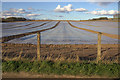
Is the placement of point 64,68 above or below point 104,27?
below

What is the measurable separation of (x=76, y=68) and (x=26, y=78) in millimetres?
2066

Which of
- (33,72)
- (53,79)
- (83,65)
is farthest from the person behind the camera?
(83,65)

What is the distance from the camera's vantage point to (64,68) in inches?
263

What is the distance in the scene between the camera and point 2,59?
7.79 metres

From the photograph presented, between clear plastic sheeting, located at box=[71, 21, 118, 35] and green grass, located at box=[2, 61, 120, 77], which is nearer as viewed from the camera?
green grass, located at box=[2, 61, 120, 77]

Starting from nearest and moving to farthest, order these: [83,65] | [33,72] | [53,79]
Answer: [53,79], [33,72], [83,65]

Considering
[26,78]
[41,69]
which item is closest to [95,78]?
[41,69]

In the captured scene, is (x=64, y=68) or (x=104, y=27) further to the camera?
(x=104, y=27)

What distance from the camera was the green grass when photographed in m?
6.33

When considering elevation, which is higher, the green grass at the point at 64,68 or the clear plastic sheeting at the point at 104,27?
the clear plastic sheeting at the point at 104,27

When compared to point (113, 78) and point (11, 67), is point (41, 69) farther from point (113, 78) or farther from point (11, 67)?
point (113, 78)

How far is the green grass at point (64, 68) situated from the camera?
20.8 feet

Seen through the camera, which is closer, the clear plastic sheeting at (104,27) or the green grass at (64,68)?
the green grass at (64,68)

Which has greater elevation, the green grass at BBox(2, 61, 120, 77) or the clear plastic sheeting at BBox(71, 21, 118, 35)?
the clear plastic sheeting at BBox(71, 21, 118, 35)
